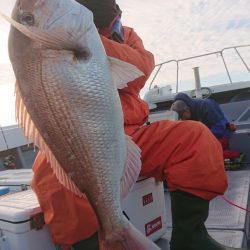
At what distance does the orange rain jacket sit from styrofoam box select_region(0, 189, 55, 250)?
0.08 m

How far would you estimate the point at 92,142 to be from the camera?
1.77 meters

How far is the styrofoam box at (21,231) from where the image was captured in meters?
2.32

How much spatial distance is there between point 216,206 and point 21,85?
2979 mm

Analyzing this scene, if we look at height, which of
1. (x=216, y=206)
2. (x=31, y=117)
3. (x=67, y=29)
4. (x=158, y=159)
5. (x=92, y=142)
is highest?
(x=67, y=29)

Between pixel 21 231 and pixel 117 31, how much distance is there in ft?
4.39

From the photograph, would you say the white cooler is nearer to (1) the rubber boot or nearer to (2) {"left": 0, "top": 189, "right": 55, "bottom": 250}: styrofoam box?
(2) {"left": 0, "top": 189, "right": 55, "bottom": 250}: styrofoam box

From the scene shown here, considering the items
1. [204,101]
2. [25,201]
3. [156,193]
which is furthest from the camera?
[204,101]

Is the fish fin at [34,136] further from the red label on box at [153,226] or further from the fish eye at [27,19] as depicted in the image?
the red label on box at [153,226]

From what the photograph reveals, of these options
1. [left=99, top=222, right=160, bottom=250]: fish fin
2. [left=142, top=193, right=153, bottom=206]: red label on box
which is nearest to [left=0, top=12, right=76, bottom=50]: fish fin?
[left=99, top=222, right=160, bottom=250]: fish fin

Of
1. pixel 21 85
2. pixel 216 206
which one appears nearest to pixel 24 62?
pixel 21 85

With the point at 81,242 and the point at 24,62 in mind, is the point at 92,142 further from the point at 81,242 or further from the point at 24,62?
the point at 81,242

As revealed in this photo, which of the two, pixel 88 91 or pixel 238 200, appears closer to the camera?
pixel 88 91

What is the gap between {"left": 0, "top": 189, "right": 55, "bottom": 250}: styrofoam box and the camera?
2.32 m

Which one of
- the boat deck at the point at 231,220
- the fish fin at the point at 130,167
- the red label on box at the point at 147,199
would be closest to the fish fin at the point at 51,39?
the fish fin at the point at 130,167
